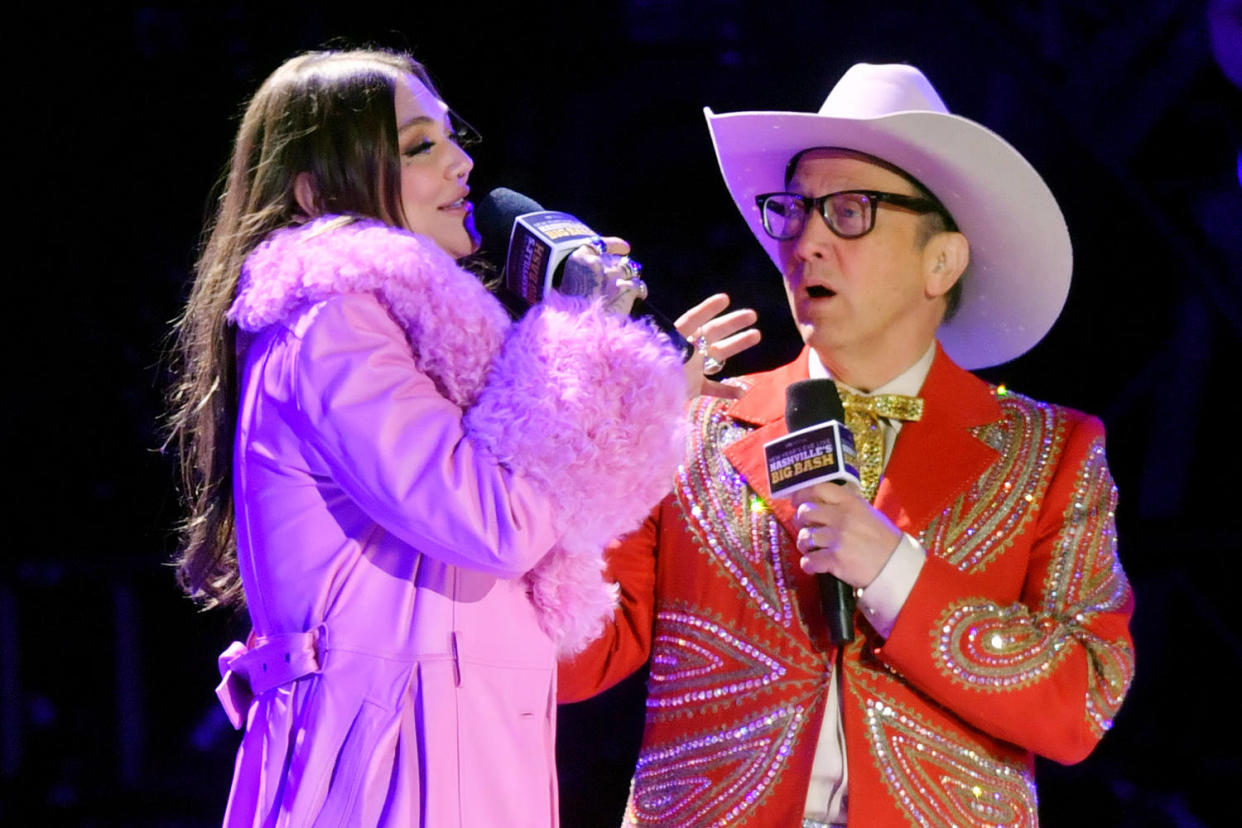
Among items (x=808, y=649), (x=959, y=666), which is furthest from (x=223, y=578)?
(x=959, y=666)

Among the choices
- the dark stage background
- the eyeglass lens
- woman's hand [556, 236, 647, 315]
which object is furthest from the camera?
the dark stage background

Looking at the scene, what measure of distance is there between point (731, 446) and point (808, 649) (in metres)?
0.38

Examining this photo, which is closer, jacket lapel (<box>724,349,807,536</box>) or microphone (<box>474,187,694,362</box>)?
microphone (<box>474,187,694,362</box>)

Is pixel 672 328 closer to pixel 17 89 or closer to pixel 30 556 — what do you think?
pixel 17 89

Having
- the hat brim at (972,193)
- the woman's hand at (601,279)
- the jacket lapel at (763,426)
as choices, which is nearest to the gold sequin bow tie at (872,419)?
the jacket lapel at (763,426)

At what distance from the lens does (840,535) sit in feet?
6.33

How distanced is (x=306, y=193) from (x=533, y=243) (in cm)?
33

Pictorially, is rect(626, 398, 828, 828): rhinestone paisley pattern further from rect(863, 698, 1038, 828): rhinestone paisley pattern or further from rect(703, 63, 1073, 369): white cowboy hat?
rect(703, 63, 1073, 369): white cowboy hat

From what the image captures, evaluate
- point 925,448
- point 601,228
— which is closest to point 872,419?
point 925,448

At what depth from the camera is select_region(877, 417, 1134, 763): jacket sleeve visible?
6.53ft

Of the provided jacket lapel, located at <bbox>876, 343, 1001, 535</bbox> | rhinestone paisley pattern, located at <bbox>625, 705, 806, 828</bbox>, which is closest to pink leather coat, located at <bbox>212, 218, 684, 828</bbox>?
rhinestone paisley pattern, located at <bbox>625, 705, 806, 828</bbox>

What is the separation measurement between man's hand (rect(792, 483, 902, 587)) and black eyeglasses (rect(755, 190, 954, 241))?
1.77ft

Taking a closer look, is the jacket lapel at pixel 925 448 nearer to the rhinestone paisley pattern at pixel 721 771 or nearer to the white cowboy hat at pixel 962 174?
the white cowboy hat at pixel 962 174

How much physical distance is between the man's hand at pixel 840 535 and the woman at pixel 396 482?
28 centimetres
